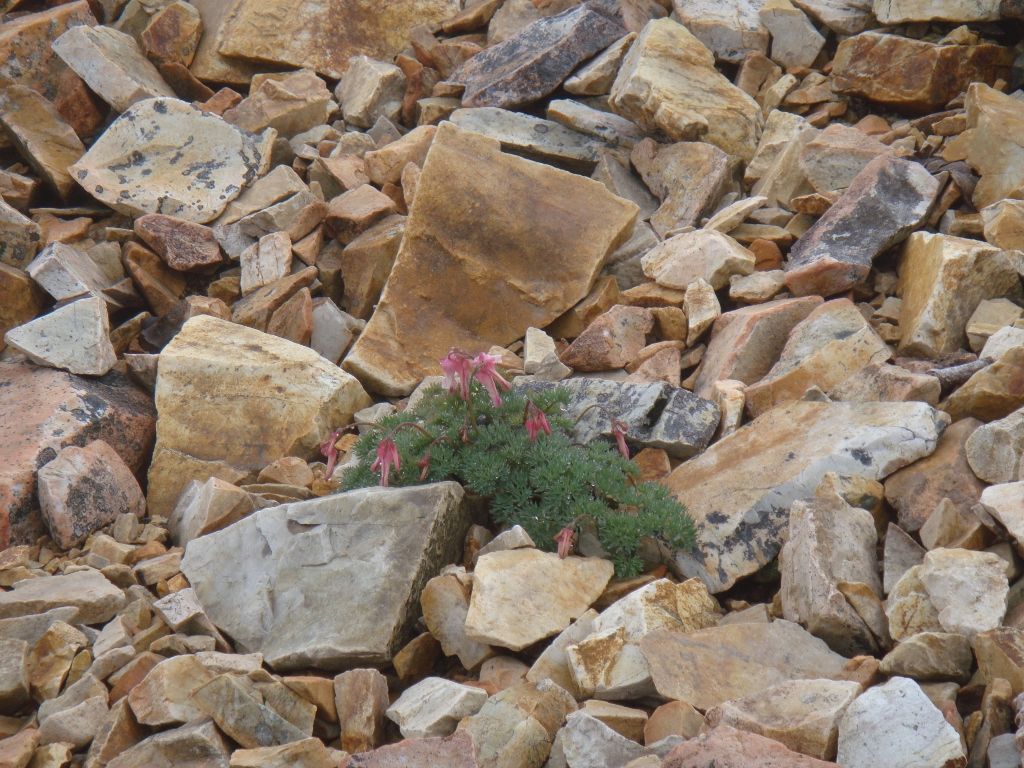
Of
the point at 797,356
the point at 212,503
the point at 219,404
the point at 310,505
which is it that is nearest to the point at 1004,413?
the point at 797,356

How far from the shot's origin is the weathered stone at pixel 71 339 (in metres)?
6.17

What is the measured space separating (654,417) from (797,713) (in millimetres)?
2050

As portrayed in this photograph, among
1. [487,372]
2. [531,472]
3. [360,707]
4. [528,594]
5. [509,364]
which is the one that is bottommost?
[509,364]

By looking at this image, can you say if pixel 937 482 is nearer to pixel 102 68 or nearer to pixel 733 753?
pixel 733 753

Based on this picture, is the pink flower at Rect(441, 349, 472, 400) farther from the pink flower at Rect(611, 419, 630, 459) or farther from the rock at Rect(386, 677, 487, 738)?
the rock at Rect(386, 677, 487, 738)

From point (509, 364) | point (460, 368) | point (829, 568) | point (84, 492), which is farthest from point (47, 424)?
point (829, 568)

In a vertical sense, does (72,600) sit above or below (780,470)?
below

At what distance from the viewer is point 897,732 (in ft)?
10.2

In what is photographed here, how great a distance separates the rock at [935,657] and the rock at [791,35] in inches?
212

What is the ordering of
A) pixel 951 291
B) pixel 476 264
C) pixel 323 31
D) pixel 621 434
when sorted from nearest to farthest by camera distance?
pixel 621 434, pixel 951 291, pixel 476 264, pixel 323 31

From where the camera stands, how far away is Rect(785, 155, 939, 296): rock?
591 cm

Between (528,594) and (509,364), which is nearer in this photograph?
(528,594)

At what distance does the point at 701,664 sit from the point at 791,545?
0.63 metres

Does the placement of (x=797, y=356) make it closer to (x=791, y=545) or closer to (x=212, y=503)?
(x=791, y=545)
